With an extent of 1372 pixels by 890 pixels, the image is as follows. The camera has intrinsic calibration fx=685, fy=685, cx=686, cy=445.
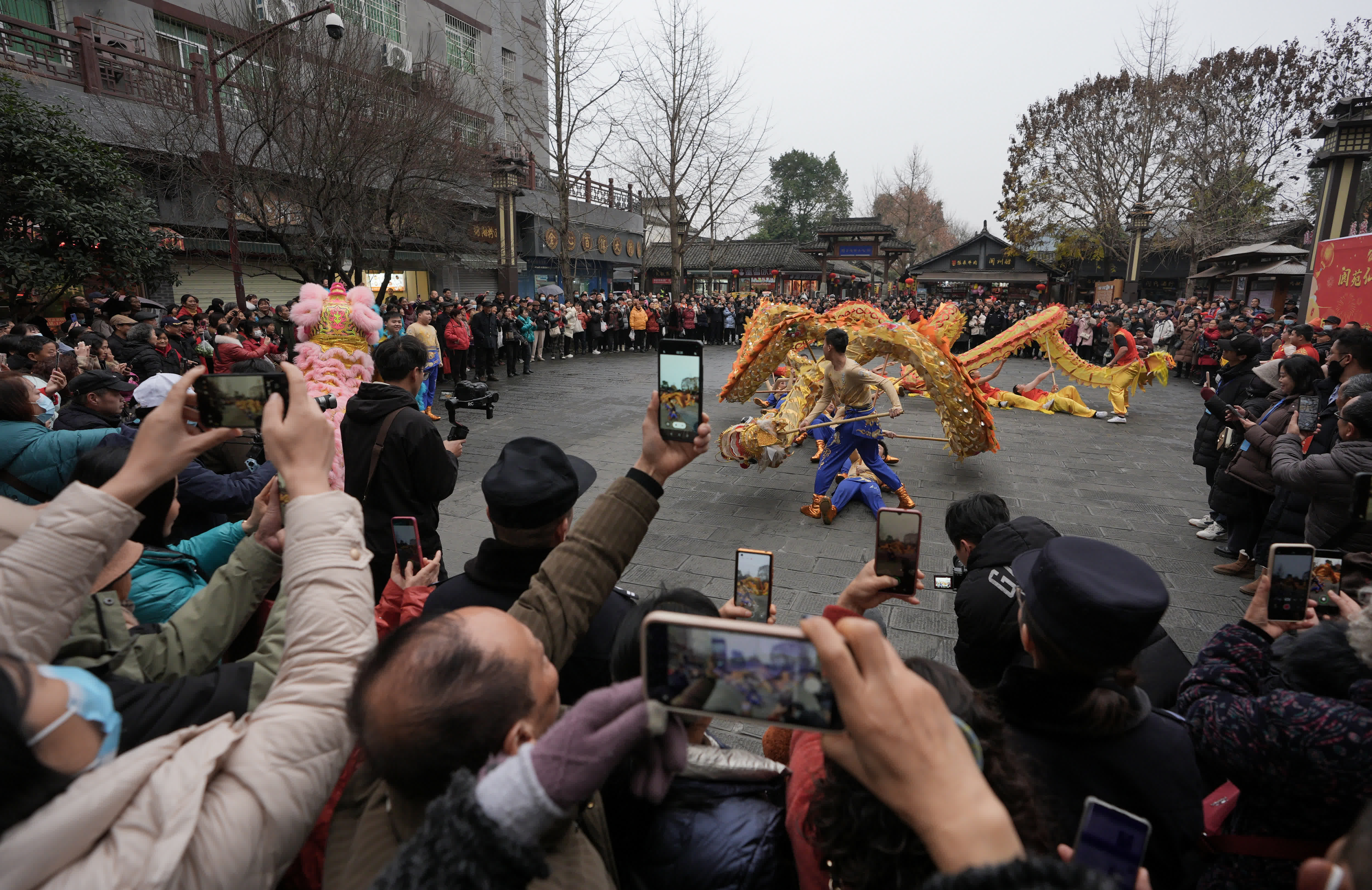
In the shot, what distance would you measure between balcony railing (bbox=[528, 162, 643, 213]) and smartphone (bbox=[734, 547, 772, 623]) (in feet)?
65.5

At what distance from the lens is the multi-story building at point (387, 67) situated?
36.1ft

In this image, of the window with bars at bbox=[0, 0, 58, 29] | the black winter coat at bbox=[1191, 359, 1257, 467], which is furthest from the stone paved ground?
the window with bars at bbox=[0, 0, 58, 29]

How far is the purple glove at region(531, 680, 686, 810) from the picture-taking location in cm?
75

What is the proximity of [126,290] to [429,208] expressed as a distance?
16.9 ft

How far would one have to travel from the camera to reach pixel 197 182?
1102cm

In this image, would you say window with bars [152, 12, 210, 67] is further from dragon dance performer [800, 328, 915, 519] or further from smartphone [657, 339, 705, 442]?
smartphone [657, 339, 705, 442]

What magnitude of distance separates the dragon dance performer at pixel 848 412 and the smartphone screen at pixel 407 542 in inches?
162

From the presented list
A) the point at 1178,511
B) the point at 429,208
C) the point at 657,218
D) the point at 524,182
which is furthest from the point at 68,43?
the point at 657,218

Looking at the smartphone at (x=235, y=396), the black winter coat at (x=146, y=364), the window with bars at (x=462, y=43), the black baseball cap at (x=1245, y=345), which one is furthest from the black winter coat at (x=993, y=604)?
the window with bars at (x=462, y=43)

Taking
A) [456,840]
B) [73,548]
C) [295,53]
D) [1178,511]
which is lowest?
[1178,511]

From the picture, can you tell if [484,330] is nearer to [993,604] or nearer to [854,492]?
[854,492]

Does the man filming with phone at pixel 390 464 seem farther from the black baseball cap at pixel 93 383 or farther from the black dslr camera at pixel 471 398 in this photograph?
the black baseball cap at pixel 93 383

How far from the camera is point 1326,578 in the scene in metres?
2.04

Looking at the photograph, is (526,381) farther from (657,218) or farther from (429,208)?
(657,218)
